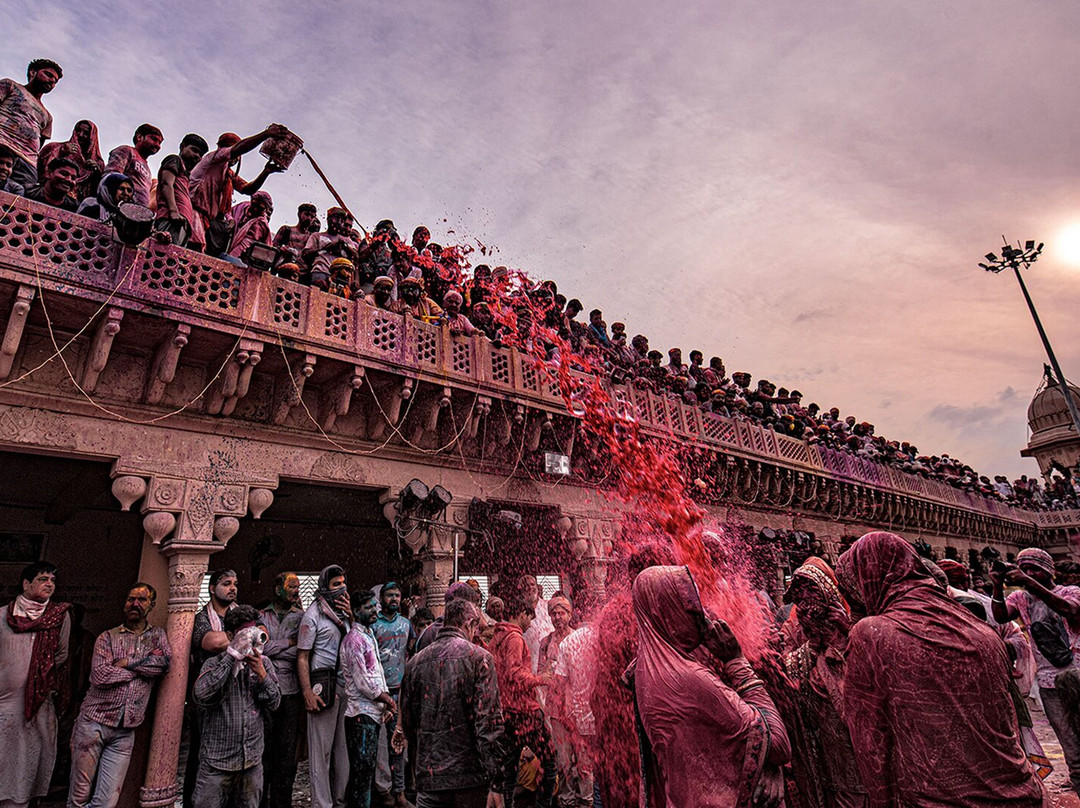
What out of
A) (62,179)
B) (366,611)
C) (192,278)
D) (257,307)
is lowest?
(366,611)

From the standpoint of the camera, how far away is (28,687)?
504 centimetres

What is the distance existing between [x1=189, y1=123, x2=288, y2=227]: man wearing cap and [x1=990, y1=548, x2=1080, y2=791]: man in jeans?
28.9 ft

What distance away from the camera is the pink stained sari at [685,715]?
2.21 meters

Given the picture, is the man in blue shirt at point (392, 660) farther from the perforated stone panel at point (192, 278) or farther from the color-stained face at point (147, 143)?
the color-stained face at point (147, 143)

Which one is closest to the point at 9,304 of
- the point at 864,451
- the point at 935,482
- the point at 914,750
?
the point at 914,750

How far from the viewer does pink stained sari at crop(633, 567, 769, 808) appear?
2.21 m

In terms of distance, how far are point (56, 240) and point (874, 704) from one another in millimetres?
7507

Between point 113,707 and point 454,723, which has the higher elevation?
point 113,707

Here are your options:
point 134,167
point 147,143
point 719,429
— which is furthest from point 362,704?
point 719,429

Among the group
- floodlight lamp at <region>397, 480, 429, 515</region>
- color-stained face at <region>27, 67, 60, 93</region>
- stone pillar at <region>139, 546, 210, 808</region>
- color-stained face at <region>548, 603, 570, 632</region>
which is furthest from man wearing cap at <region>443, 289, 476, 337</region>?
color-stained face at <region>27, 67, 60, 93</region>

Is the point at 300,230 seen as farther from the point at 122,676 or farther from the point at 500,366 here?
A: the point at 122,676

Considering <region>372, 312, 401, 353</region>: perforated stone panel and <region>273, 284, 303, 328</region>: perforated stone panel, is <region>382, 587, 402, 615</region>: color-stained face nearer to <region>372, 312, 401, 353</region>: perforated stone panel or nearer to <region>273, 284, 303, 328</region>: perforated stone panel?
<region>372, 312, 401, 353</region>: perforated stone panel

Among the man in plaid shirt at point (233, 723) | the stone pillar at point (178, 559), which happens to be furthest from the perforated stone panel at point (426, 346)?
the man in plaid shirt at point (233, 723)

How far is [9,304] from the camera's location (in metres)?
5.60
